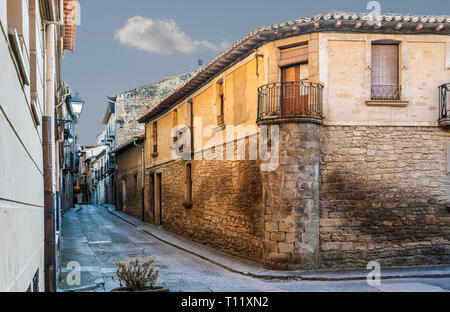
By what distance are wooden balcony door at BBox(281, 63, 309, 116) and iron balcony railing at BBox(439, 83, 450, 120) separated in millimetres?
3583

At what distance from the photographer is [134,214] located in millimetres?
30906

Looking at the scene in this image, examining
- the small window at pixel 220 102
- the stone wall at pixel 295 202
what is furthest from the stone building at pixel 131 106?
the stone wall at pixel 295 202

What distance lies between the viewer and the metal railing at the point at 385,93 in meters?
13.3

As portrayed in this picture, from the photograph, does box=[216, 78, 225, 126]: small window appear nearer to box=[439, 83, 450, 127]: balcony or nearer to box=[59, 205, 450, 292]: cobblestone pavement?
box=[59, 205, 450, 292]: cobblestone pavement

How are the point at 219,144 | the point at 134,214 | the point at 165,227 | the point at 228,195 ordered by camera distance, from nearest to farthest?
the point at 228,195
the point at 219,144
the point at 165,227
the point at 134,214

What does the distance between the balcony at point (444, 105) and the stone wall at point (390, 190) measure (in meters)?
0.47

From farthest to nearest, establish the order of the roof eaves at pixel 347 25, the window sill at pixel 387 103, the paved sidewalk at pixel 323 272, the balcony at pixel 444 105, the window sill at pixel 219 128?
1. the window sill at pixel 219 128
2. the window sill at pixel 387 103
3. the balcony at pixel 444 105
4. the roof eaves at pixel 347 25
5. the paved sidewalk at pixel 323 272

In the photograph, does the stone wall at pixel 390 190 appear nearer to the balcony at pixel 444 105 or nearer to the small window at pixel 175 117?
the balcony at pixel 444 105

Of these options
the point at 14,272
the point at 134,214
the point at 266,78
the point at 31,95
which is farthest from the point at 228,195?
the point at 134,214

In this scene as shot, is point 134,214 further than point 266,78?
Yes

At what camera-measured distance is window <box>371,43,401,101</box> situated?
43.8 ft

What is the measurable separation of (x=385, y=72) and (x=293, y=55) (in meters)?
2.52

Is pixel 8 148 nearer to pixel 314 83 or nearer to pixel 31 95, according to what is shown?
pixel 31 95

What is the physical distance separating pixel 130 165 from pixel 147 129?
5282 mm
